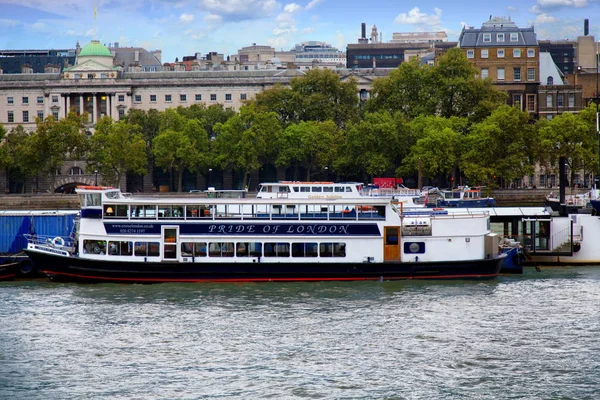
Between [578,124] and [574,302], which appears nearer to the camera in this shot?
[574,302]

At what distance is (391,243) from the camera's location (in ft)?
194

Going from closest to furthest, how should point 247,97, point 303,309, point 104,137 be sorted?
1. point 303,309
2. point 104,137
3. point 247,97

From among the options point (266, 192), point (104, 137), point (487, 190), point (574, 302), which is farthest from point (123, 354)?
point (104, 137)

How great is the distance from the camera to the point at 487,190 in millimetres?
109250

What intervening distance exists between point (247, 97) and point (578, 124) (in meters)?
64.6

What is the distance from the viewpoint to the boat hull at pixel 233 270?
58.3m

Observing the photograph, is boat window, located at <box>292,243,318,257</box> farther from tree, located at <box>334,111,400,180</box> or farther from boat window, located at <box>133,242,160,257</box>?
tree, located at <box>334,111,400,180</box>

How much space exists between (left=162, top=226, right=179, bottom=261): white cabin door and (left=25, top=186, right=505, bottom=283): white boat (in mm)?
48

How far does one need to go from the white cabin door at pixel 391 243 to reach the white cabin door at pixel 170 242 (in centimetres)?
1011

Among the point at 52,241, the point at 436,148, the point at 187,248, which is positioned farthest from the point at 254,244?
the point at 436,148

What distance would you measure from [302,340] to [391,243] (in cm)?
1426

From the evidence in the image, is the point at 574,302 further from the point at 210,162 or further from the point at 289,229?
the point at 210,162

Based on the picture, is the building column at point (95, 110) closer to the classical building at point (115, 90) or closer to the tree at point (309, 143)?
the classical building at point (115, 90)

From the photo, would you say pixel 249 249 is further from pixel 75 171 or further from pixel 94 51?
pixel 94 51
